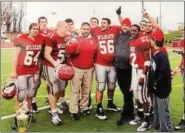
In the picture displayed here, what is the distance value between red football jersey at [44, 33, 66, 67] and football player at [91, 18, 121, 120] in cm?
48

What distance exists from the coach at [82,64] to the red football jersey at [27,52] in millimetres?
421

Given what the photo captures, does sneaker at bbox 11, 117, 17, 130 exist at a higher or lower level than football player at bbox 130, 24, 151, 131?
lower

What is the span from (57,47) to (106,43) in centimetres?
66

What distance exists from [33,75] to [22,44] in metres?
0.43

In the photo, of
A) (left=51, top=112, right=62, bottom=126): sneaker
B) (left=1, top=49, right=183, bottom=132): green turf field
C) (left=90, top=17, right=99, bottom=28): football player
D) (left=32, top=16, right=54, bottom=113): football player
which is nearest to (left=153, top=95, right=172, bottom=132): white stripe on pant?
(left=1, top=49, right=183, bottom=132): green turf field

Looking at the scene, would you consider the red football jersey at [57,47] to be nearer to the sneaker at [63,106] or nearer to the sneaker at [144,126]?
the sneaker at [63,106]

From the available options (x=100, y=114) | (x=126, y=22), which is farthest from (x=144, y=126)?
(x=126, y=22)

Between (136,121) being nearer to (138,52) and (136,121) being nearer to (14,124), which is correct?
(138,52)

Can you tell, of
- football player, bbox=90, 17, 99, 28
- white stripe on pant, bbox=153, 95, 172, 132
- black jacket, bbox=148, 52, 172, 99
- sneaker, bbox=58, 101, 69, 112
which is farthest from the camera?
sneaker, bbox=58, 101, 69, 112

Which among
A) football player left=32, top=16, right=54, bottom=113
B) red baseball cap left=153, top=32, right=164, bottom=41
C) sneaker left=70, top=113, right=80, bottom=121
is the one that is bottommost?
sneaker left=70, top=113, right=80, bottom=121

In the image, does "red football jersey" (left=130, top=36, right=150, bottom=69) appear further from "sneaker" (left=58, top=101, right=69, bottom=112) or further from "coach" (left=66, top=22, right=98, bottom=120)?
"sneaker" (left=58, top=101, right=69, bottom=112)

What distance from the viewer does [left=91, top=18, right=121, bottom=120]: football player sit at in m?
5.20

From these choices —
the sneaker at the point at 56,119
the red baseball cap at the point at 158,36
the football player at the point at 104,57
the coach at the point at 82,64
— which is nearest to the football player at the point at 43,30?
the coach at the point at 82,64

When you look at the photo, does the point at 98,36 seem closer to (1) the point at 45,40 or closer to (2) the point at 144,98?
(1) the point at 45,40
